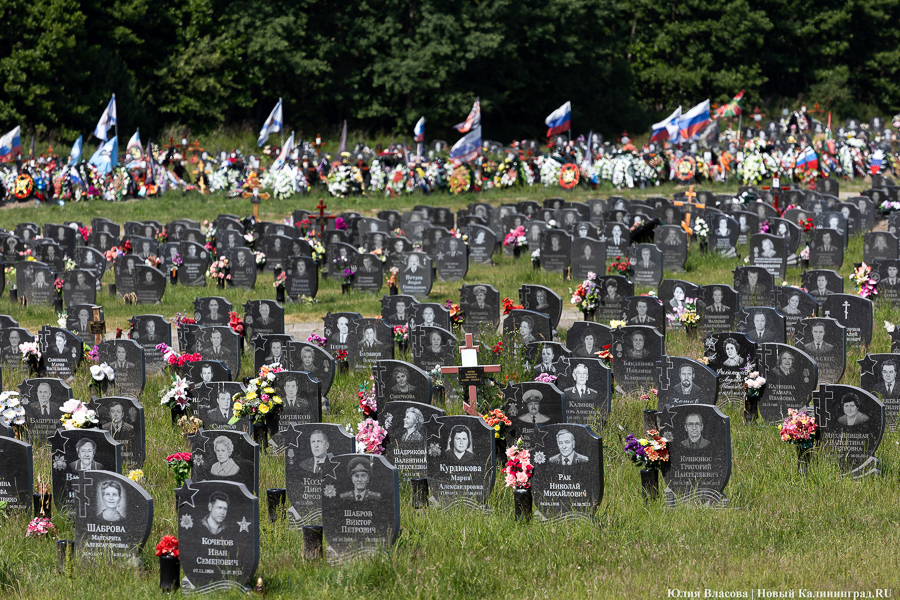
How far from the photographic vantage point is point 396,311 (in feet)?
47.9

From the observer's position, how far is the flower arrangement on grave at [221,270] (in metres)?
19.5

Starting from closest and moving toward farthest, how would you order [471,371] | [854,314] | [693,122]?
[471,371] < [854,314] < [693,122]

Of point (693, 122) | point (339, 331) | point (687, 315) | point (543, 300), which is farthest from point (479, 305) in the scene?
point (693, 122)

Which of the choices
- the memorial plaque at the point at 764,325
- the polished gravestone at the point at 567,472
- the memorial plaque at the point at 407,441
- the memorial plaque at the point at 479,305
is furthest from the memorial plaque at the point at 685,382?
the memorial plaque at the point at 479,305

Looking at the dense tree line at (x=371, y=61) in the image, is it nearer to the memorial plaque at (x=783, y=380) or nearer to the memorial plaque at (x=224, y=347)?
the memorial plaque at (x=224, y=347)

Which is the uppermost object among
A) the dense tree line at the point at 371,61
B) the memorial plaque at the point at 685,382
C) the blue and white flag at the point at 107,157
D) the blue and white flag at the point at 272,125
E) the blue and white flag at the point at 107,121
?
the dense tree line at the point at 371,61

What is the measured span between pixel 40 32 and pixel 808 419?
3911cm

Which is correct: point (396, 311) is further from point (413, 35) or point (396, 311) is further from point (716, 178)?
Answer: point (413, 35)

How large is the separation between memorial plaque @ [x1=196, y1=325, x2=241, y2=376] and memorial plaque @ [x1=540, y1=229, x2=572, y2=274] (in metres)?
8.27

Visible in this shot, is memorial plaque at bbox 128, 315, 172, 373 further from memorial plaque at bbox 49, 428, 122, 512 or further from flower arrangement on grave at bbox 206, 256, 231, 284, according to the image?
flower arrangement on grave at bbox 206, 256, 231, 284

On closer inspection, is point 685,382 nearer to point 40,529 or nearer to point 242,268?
point 40,529

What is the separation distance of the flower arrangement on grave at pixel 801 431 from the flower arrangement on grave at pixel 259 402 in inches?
174

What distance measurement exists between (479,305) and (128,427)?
6.47 meters

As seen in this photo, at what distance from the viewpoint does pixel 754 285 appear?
15734mm
